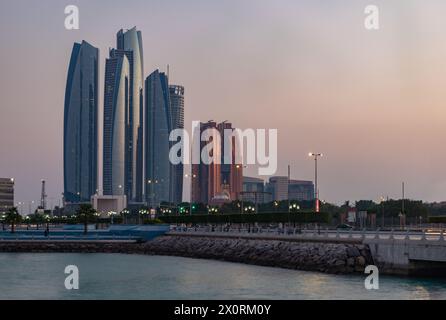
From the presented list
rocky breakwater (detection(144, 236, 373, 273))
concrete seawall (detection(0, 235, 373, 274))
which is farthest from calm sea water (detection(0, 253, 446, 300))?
concrete seawall (detection(0, 235, 373, 274))

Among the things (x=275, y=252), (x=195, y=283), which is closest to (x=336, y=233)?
(x=275, y=252)

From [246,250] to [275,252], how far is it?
7.61 metres

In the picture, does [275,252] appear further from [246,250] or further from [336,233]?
[336,233]

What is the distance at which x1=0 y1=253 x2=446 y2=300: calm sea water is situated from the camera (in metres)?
50.9

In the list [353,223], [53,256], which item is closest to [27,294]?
[53,256]

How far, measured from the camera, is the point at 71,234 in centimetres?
12988

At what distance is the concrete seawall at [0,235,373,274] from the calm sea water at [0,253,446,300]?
6.97ft

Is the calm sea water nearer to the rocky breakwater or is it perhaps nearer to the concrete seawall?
the rocky breakwater

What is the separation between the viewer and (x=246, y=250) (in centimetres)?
8494

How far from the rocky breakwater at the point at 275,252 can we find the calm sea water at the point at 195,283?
201 cm

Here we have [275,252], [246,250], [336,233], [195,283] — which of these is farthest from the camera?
[246,250]

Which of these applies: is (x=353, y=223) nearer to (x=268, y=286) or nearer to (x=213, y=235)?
(x=213, y=235)
